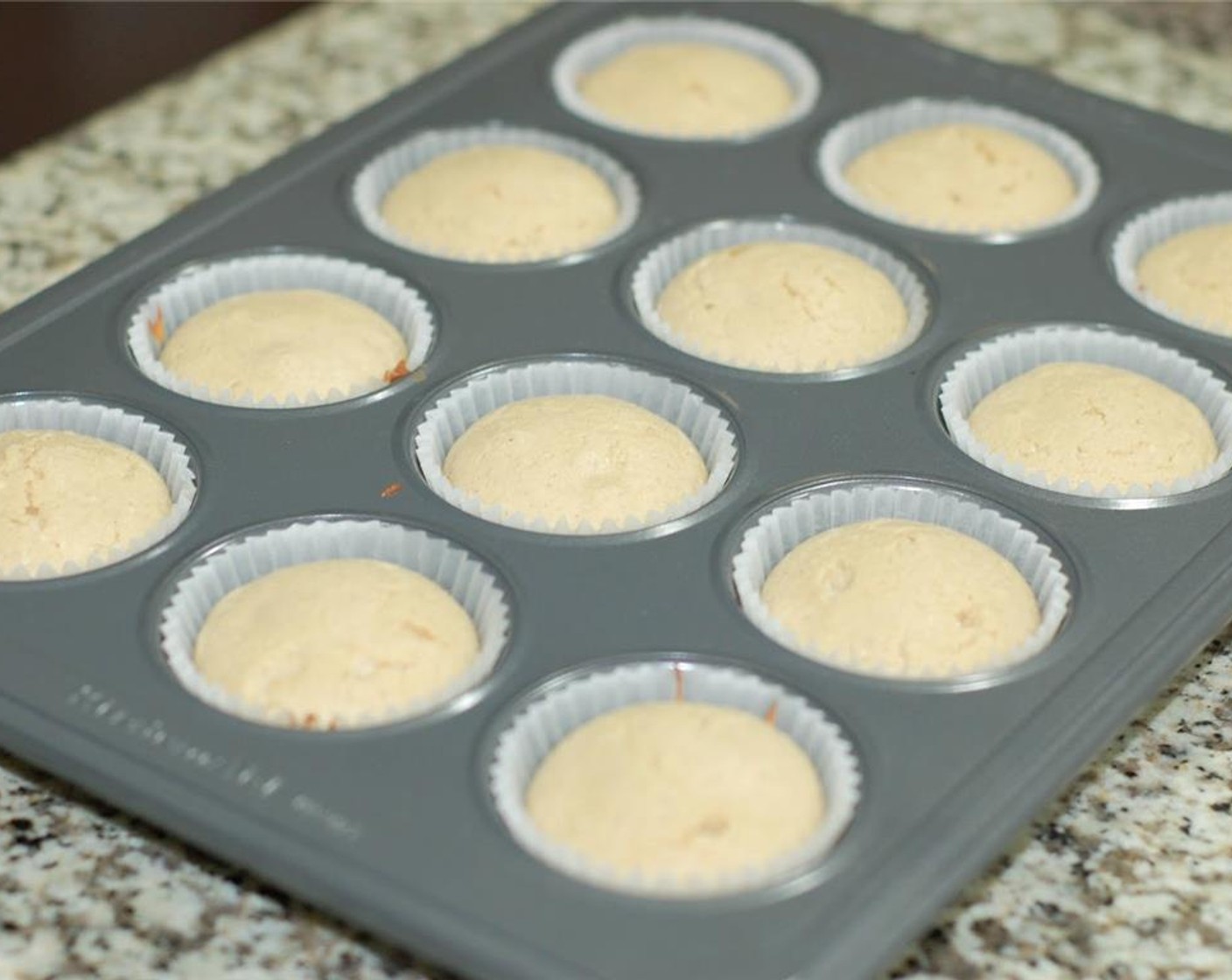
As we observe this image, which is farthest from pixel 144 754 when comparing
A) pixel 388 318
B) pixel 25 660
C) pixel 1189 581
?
pixel 1189 581

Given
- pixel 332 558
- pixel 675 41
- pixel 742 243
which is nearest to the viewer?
pixel 332 558

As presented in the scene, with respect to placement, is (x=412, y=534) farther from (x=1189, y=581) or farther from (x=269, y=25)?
(x=269, y=25)

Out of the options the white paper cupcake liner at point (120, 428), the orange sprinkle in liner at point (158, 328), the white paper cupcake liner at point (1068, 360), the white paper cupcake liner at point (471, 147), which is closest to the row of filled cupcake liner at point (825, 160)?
the white paper cupcake liner at point (471, 147)

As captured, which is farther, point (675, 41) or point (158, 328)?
point (675, 41)

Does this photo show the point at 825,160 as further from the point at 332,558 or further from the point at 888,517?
the point at 332,558

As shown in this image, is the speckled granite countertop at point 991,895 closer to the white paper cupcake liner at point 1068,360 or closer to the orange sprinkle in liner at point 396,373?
the white paper cupcake liner at point 1068,360

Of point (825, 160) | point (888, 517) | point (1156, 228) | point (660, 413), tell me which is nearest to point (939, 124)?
point (825, 160)
